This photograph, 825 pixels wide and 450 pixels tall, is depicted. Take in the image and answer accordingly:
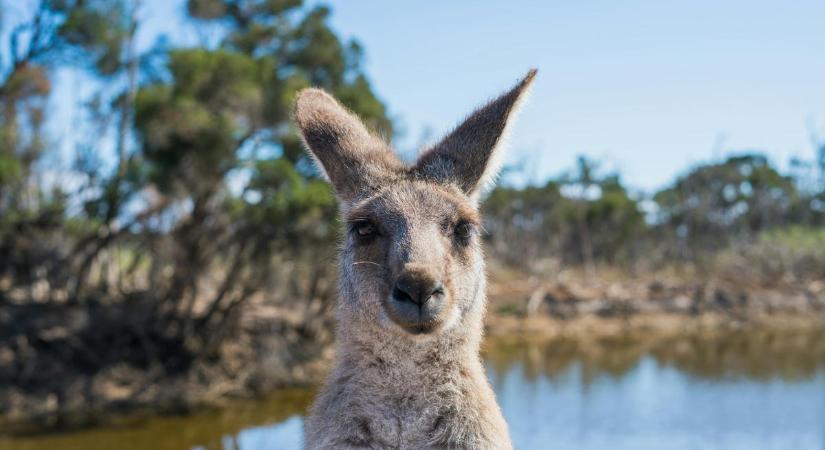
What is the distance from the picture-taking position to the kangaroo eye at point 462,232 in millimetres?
3527

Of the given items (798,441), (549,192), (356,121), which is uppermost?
(549,192)

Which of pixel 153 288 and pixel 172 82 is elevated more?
pixel 172 82

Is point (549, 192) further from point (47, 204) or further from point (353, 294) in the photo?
point (353, 294)

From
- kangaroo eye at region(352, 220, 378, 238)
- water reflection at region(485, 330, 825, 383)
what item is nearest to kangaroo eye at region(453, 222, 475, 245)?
kangaroo eye at region(352, 220, 378, 238)

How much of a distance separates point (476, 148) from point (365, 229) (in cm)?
76

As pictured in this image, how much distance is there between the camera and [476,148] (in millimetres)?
3740

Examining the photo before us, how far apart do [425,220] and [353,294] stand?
504 mm

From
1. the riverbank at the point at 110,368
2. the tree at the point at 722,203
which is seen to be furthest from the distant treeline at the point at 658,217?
the riverbank at the point at 110,368

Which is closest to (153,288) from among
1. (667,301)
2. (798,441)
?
(798,441)

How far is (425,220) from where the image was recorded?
3402 mm

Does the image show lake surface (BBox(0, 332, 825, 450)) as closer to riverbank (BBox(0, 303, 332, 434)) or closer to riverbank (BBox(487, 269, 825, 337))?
riverbank (BBox(0, 303, 332, 434))

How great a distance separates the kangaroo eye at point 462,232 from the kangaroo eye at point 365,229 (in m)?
0.41

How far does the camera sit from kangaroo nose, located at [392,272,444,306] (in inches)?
118

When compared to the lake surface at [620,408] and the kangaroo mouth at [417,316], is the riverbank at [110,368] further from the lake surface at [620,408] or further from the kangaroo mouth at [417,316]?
the kangaroo mouth at [417,316]
